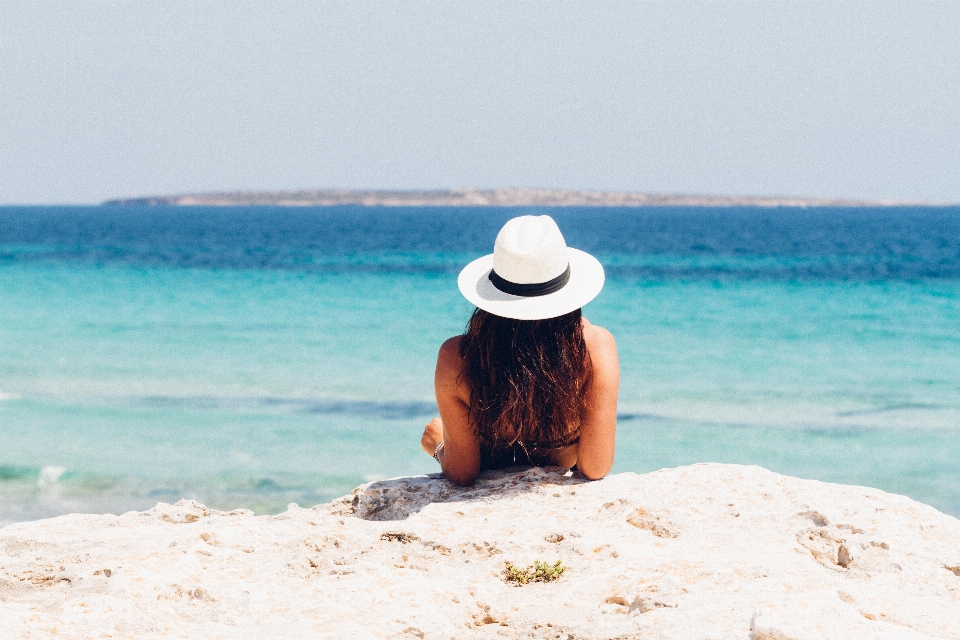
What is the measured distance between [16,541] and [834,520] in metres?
2.86

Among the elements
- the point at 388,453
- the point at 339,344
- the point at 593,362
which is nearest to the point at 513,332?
the point at 593,362

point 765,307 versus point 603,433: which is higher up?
point 603,433

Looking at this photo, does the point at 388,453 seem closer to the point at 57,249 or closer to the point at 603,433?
the point at 603,433

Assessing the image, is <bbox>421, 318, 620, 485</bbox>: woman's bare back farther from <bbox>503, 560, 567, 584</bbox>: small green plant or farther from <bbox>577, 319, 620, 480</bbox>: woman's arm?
<bbox>503, 560, 567, 584</bbox>: small green plant

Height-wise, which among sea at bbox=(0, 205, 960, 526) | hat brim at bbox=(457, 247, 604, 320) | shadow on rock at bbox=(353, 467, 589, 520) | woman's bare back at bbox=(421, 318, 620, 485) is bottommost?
sea at bbox=(0, 205, 960, 526)

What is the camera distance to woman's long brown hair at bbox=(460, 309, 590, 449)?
3.19 meters

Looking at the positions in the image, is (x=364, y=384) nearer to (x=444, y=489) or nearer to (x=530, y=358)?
(x=444, y=489)

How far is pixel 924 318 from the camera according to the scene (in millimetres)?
15086

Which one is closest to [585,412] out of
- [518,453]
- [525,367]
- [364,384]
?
[525,367]

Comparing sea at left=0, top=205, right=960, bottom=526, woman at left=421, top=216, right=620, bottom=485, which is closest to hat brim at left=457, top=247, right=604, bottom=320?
woman at left=421, top=216, right=620, bottom=485

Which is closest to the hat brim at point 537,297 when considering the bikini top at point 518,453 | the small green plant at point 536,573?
the bikini top at point 518,453

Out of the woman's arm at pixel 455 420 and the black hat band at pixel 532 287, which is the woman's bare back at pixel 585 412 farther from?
the black hat band at pixel 532 287

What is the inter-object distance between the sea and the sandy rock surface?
933mm

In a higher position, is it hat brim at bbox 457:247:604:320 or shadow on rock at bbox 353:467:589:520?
hat brim at bbox 457:247:604:320
